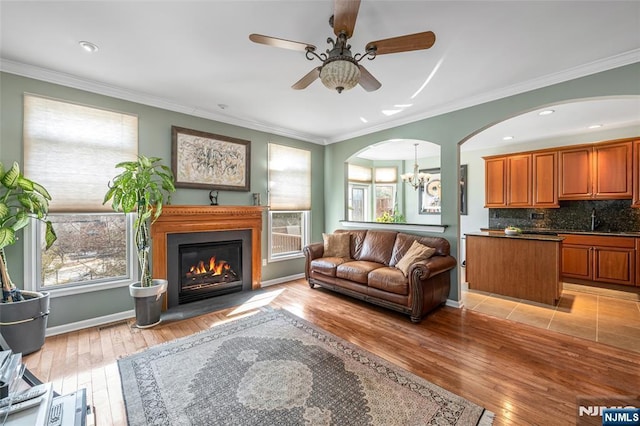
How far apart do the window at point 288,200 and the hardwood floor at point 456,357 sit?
5.42ft

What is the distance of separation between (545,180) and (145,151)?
682 cm

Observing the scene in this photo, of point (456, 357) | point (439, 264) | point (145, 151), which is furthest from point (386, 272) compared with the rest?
point (145, 151)

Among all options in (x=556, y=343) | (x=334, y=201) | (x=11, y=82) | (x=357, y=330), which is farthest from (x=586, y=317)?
(x=11, y=82)

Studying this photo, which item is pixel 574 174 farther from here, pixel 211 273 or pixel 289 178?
pixel 211 273

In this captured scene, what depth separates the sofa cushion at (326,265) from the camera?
4.13m

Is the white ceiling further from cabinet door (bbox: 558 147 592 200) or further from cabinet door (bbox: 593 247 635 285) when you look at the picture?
cabinet door (bbox: 593 247 635 285)

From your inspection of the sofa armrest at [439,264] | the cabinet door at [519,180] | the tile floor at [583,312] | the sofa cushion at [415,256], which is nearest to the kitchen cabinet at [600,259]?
the tile floor at [583,312]

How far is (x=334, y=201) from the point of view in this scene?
550 centimetres

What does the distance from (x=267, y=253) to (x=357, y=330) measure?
7.46ft

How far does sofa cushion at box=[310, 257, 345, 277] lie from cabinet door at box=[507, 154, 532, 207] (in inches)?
155

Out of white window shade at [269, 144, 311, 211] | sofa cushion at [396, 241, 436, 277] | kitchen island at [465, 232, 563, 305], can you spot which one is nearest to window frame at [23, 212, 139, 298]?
white window shade at [269, 144, 311, 211]

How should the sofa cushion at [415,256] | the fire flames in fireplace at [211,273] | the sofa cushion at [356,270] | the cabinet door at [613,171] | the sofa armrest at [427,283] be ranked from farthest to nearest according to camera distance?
1. the cabinet door at [613,171]
2. the fire flames in fireplace at [211,273]
3. the sofa cushion at [356,270]
4. the sofa cushion at [415,256]
5. the sofa armrest at [427,283]

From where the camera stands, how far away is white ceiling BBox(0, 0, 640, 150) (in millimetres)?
1962

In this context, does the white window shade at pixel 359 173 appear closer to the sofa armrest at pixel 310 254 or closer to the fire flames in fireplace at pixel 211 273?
the sofa armrest at pixel 310 254
